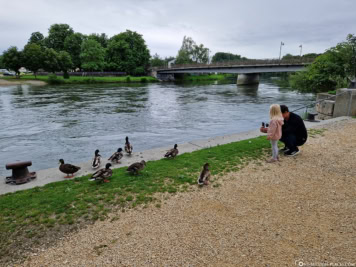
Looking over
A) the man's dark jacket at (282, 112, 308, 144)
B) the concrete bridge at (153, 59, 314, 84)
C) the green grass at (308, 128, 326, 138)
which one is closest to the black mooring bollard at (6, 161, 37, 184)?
the man's dark jacket at (282, 112, 308, 144)

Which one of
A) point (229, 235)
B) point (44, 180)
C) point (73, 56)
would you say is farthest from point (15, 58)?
point (229, 235)

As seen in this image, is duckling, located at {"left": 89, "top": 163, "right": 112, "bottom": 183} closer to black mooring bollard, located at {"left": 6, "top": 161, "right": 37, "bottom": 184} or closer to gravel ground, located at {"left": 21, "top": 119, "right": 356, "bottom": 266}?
gravel ground, located at {"left": 21, "top": 119, "right": 356, "bottom": 266}

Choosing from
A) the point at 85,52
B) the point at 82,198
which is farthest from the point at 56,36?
the point at 82,198

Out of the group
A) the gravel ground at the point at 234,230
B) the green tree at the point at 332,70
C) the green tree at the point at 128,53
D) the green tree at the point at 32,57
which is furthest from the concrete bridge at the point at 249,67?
the gravel ground at the point at 234,230

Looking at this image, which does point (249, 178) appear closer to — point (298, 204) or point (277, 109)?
point (298, 204)

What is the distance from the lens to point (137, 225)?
→ 526cm

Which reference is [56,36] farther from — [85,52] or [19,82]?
[19,82]

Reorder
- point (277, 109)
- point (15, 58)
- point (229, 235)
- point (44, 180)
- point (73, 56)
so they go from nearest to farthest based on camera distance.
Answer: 1. point (229, 235)
2. point (44, 180)
3. point (277, 109)
4. point (15, 58)
5. point (73, 56)

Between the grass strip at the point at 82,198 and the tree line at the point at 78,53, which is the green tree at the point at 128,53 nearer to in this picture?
the tree line at the point at 78,53

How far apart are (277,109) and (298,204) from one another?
3359mm

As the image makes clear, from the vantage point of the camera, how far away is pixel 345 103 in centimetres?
1758

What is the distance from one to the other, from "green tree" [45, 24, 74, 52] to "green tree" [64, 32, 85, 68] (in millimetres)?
4962

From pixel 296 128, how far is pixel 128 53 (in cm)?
9313

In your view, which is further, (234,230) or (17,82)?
(17,82)
